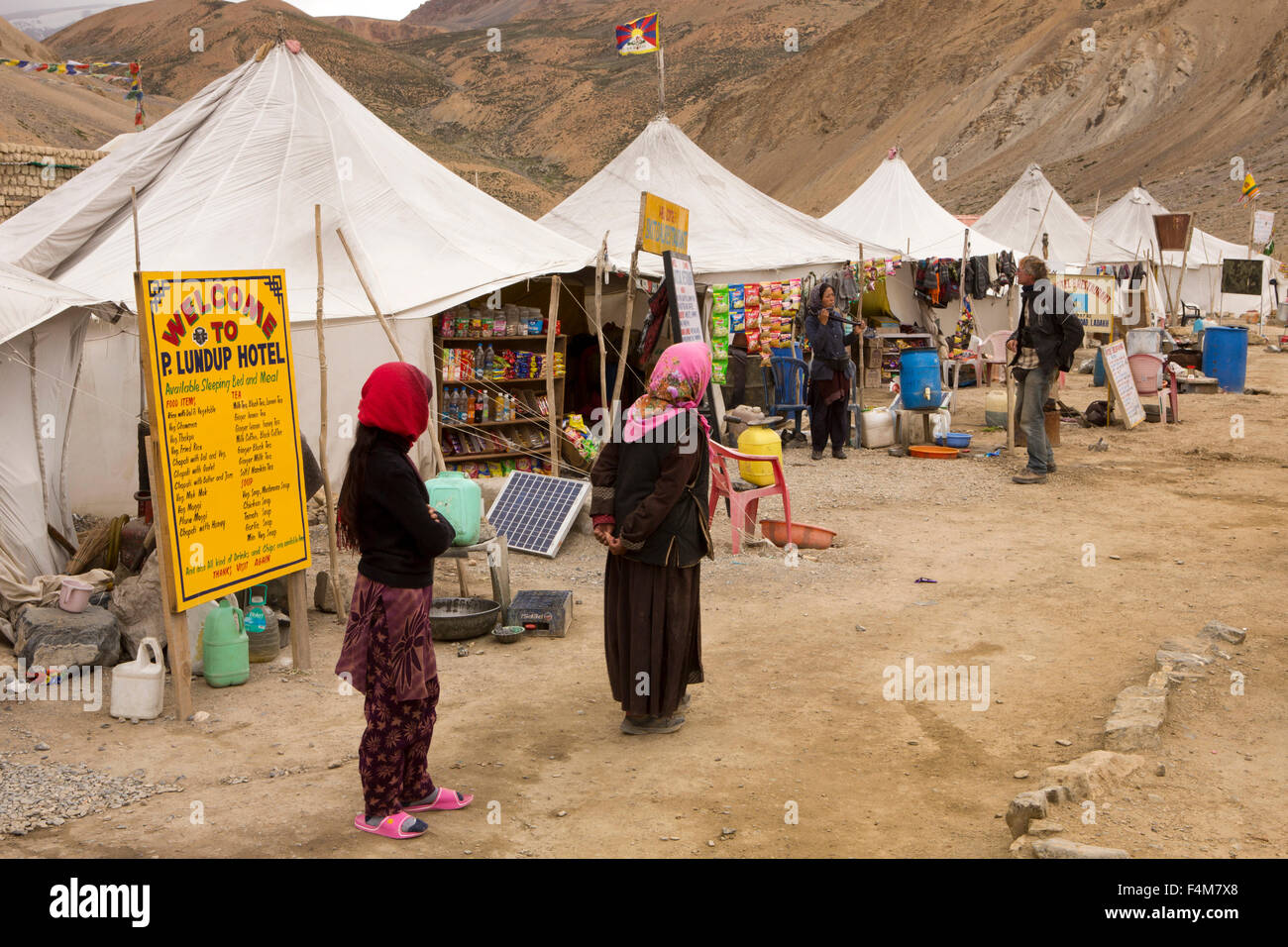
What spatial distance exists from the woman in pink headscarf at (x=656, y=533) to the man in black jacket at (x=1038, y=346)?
612cm

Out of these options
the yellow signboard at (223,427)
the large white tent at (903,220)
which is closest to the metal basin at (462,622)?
the yellow signboard at (223,427)

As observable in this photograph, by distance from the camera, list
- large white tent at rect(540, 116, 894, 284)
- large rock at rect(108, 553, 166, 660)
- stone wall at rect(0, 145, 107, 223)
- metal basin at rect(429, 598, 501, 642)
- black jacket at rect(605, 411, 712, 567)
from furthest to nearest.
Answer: stone wall at rect(0, 145, 107, 223)
large white tent at rect(540, 116, 894, 284)
metal basin at rect(429, 598, 501, 642)
large rock at rect(108, 553, 166, 660)
black jacket at rect(605, 411, 712, 567)

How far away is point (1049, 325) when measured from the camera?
1017cm

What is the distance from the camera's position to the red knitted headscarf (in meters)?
3.75

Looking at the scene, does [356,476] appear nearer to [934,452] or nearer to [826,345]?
[826,345]

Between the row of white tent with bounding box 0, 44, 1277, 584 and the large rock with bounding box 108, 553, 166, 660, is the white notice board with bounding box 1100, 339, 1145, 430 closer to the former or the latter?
the row of white tent with bounding box 0, 44, 1277, 584

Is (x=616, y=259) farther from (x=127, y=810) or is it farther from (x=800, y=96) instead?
(x=800, y=96)

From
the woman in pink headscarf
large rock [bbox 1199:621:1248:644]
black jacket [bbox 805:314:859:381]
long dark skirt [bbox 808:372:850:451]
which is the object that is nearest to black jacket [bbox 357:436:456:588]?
the woman in pink headscarf

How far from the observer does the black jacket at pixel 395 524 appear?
379 centimetres

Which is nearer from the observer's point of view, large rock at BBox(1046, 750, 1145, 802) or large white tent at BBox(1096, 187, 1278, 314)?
large rock at BBox(1046, 750, 1145, 802)

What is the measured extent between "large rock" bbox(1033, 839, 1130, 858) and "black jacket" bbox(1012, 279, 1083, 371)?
24.1 ft

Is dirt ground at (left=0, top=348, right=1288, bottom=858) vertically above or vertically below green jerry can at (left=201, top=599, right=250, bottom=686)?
below

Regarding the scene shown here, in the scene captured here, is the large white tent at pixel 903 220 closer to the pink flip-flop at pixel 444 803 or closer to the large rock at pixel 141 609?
the large rock at pixel 141 609

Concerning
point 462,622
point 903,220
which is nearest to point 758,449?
point 462,622
